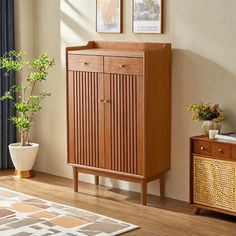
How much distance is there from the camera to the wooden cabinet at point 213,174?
15.7 feet

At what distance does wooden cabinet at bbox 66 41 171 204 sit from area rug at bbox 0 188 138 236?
0.54 metres

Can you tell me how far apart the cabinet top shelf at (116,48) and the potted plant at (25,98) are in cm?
51

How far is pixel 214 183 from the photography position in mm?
4902

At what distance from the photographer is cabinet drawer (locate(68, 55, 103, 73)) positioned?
213 inches

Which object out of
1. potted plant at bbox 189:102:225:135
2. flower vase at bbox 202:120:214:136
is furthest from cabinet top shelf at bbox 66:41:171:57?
flower vase at bbox 202:120:214:136

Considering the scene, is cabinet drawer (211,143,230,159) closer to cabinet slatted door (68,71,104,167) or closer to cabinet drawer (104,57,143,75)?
cabinet drawer (104,57,143,75)

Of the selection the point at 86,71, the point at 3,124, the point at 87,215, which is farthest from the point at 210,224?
the point at 3,124

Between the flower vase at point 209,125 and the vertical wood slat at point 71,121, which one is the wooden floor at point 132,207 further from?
the flower vase at point 209,125

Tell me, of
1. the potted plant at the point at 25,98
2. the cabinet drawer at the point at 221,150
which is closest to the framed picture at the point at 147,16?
the potted plant at the point at 25,98

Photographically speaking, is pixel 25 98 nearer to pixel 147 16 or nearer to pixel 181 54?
pixel 147 16

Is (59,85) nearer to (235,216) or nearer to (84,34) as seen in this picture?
(84,34)

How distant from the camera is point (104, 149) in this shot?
5480 millimetres

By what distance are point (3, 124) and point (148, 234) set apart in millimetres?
2611

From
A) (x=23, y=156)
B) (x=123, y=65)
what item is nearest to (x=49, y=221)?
(x=123, y=65)
